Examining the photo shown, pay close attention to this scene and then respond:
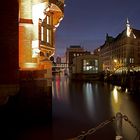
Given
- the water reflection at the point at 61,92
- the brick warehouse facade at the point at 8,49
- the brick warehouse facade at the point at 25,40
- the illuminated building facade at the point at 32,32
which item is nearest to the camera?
the brick warehouse facade at the point at 8,49

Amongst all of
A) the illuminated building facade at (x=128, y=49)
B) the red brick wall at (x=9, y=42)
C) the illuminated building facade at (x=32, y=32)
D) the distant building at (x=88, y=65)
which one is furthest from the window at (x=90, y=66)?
the red brick wall at (x=9, y=42)

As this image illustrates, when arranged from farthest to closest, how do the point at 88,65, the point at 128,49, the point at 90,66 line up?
the point at 128,49
the point at 88,65
the point at 90,66

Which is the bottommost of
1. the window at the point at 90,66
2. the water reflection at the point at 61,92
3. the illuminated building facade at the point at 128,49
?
the water reflection at the point at 61,92

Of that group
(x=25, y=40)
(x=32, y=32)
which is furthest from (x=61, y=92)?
(x=25, y=40)

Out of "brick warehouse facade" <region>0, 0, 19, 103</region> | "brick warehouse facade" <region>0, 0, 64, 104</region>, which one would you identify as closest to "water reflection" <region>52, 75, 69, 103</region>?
"brick warehouse facade" <region>0, 0, 64, 104</region>

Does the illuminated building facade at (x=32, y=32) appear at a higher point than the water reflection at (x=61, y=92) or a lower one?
higher

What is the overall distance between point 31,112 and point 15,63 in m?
2.92

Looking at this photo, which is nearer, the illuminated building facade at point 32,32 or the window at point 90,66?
the illuminated building facade at point 32,32

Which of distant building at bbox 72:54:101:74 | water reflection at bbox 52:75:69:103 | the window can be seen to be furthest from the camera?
distant building at bbox 72:54:101:74

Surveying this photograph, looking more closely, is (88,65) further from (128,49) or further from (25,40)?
(25,40)

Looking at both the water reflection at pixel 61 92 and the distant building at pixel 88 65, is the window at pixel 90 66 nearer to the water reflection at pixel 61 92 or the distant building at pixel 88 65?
the distant building at pixel 88 65

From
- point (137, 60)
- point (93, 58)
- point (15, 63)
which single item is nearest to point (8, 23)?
point (15, 63)

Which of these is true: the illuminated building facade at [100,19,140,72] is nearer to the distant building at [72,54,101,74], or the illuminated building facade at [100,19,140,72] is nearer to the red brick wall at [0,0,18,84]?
the distant building at [72,54,101,74]

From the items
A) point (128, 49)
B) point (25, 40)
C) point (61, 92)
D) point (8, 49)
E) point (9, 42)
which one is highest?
point (128, 49)
